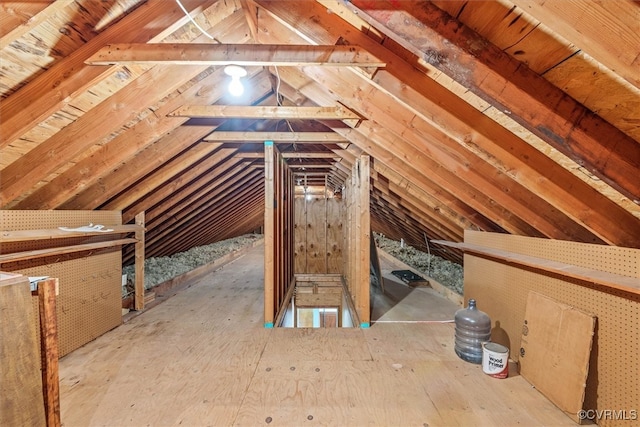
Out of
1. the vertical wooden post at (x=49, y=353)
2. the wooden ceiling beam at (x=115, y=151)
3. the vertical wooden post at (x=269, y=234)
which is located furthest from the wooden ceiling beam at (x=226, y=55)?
the vertical wooden post at (x=269, y=234)

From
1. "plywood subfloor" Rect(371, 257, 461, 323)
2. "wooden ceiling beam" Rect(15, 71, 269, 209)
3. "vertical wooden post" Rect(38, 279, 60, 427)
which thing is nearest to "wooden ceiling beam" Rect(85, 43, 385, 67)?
"wooden ceiling beam" Rect(15, 71, 269, 209)

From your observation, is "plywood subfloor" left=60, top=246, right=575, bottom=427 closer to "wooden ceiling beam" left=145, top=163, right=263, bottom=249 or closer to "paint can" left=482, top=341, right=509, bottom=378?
"paint can" left=482, top=341, right=509, bottom=378

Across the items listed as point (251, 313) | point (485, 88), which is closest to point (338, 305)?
point (251, 313)

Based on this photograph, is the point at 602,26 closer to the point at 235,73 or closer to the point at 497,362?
the point at 235,73

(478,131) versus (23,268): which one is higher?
(478,131)

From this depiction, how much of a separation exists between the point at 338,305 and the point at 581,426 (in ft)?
13.9

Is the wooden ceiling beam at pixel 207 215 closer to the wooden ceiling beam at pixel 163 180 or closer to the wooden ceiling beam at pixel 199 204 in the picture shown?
the wooden ceiling beam at pixel 199 204

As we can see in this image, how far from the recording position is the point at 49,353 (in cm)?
99

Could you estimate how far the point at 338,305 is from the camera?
18.9ft

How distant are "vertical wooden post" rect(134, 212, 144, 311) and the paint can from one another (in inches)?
157

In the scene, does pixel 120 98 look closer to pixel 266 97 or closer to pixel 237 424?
pixel 266 97

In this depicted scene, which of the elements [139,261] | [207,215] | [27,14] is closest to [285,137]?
[27,14]

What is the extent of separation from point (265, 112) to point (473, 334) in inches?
110

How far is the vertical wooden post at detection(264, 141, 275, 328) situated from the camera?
322 cm
